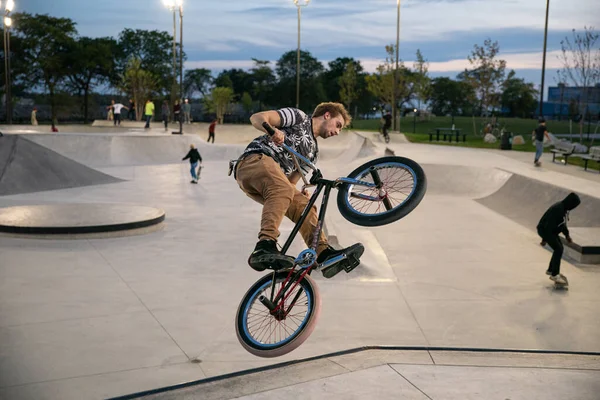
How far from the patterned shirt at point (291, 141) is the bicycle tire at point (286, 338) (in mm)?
945

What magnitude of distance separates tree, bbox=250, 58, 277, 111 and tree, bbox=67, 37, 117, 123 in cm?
2708

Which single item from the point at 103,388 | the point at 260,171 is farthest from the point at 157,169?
the point at 260,171

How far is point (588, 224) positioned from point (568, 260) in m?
3.37

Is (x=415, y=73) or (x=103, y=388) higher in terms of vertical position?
(x=415, y=73)

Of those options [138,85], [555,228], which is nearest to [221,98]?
[138,85]

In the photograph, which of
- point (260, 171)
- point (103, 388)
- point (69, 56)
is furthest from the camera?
point (69, 56)

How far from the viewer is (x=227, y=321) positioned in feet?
35.3

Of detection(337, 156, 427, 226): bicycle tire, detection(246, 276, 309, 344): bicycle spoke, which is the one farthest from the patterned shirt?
detection(246, 276, 309, 344): bicycle spoke

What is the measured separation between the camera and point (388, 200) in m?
5.61

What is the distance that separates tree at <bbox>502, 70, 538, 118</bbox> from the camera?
102m

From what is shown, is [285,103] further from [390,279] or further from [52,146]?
[390,279]

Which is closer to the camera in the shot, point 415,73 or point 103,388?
point 103,388

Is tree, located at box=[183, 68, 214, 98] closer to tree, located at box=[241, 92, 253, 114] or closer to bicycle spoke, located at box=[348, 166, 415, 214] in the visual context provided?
tree, located at box=[241, 92, 253, 114]

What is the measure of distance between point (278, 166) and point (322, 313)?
645 cm
